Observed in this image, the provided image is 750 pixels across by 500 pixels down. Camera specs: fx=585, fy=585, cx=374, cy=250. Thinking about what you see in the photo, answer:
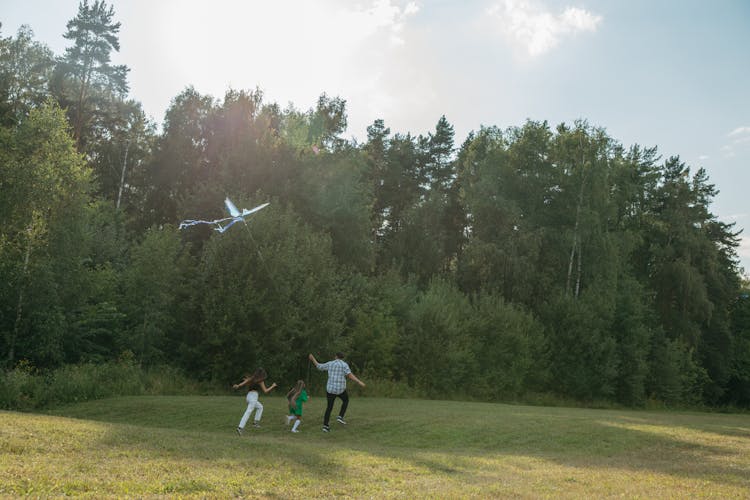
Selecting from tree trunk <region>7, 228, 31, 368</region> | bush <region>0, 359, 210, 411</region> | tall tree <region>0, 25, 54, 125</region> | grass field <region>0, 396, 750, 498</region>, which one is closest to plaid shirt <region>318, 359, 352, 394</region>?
grass field <region>0, 396, 750, 498</region>

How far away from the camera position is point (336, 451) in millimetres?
13984

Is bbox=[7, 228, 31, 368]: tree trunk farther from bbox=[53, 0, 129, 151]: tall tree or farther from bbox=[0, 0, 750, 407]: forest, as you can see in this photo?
bbox=[53, 0, 129, 151]: tall tree

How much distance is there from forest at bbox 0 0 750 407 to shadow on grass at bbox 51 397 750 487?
7.71 m

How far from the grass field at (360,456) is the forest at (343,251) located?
8.58 meters

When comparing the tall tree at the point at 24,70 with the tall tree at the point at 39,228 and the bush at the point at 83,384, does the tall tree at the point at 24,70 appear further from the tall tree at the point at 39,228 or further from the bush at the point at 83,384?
the bush at the point at 83,384

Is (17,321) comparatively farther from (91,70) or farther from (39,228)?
(91,70)

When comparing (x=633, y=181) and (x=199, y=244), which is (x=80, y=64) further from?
(x=633, y=181)

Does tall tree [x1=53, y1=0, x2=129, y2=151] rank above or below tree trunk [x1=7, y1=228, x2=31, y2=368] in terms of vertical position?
above

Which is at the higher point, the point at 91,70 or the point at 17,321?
the point at 91,70

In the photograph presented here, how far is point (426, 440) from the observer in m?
17.2

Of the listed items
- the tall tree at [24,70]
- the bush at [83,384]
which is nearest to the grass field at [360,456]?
the bush at [83,384]

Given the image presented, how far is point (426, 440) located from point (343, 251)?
100 feet

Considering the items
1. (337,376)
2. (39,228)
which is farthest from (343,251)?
(337,376)

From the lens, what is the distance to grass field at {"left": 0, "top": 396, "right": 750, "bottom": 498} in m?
9.29
